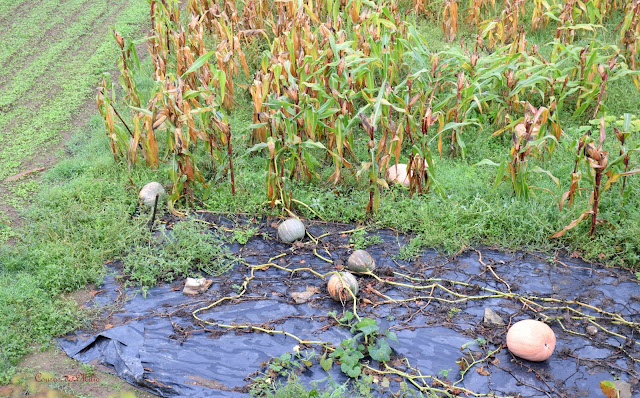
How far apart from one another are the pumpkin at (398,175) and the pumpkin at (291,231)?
87 centimetres

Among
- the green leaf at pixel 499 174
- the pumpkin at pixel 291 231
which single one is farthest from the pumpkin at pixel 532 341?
the pumpkin at pixel 291 231

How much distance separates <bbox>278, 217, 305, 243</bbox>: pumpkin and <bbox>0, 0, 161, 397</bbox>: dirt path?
133cm

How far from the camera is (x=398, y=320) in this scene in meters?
3.41

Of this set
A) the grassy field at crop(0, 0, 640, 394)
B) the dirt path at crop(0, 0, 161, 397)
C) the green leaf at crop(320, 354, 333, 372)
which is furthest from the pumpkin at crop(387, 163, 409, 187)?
the dirt path at crop(0, 0, 161, 397)

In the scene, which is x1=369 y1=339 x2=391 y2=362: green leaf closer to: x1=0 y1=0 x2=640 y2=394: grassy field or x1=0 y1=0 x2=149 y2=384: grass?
x1=0 y1=0 x2=640 y2=394: grassy field

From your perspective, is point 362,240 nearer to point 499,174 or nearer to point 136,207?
point 499,174

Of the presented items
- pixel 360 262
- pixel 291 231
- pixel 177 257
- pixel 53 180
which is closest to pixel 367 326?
pixel 360 262

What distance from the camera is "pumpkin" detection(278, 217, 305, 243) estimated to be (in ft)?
13.3

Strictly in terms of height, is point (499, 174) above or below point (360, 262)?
above

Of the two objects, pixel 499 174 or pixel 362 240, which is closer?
pixel 362 240

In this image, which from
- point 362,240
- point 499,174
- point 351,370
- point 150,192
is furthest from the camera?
point 150,192

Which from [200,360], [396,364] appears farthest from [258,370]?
[396,364]

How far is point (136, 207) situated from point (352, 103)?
1.84 meters

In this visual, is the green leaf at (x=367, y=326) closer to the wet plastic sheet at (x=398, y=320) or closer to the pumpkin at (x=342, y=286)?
the wet plastic sheet at (x=398, y=320)
